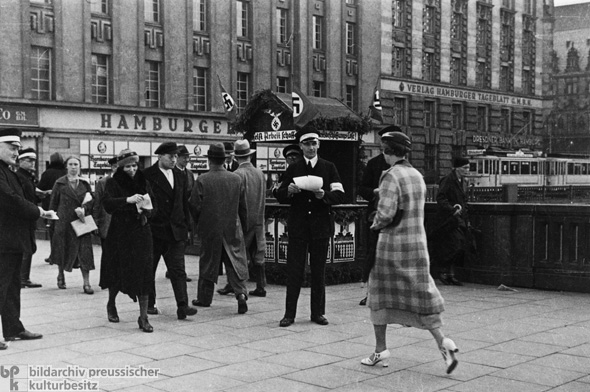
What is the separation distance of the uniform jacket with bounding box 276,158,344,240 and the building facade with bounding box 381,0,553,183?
3943cm

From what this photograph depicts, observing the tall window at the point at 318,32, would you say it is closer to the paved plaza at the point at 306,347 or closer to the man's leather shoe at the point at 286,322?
the paved plaza at the point at 306,347

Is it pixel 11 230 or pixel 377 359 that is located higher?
pixel 11 230

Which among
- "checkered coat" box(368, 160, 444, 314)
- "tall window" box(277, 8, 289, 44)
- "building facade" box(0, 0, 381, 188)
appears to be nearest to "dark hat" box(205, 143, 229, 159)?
"checkered coat" box(368, 160, 444, 314)

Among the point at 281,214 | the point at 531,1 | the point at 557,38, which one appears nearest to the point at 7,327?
the point at 281,214

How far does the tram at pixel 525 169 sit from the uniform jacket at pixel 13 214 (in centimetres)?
3563

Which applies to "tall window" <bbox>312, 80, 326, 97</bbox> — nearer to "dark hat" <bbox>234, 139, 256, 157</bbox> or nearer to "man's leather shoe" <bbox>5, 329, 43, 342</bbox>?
"dark hat" <bbox>234, 139, 256, 157</bbox>

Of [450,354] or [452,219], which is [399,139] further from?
[452,219]

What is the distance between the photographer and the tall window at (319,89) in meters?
44.0

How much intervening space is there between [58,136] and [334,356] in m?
27.3

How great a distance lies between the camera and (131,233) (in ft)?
29.3

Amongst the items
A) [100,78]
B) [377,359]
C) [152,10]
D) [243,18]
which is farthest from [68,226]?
[243,18]

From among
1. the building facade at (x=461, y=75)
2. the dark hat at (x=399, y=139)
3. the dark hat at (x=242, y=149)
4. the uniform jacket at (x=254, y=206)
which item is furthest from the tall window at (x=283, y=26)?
the dark hat at (x=399, y=139)

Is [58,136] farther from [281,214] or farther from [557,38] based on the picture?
[557,38]

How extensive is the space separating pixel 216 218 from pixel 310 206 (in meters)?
1.57
